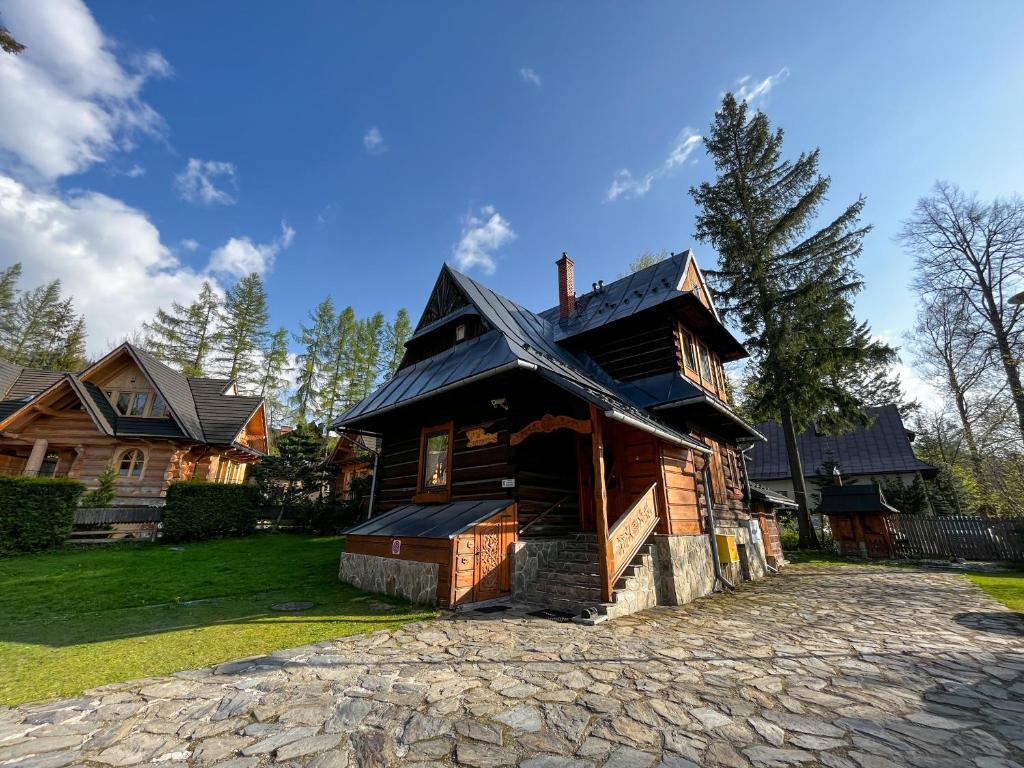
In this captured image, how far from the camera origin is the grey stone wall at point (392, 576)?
7900 millimetres

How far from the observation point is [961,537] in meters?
16.7

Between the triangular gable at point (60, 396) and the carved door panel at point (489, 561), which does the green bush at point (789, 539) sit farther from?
the triangular gable at point (60, 396)

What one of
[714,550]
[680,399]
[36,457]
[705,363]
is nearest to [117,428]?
[36,457]

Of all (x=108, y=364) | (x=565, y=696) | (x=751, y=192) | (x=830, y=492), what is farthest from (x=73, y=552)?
(x=751, y=192)

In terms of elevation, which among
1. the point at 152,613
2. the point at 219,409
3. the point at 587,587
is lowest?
the point at 152,613

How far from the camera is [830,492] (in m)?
19.0

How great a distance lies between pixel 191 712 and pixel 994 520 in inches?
955

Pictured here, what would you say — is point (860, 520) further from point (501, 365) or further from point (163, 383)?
point (163, 383)

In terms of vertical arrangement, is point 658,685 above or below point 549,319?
below

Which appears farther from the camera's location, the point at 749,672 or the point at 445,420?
the point at 445,420

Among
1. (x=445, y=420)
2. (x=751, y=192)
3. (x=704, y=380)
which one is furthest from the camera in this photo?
(x=751, y=192)

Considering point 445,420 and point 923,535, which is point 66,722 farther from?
point 923,535

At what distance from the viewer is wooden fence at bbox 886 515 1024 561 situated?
51.4ft

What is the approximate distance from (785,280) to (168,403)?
2843cm
